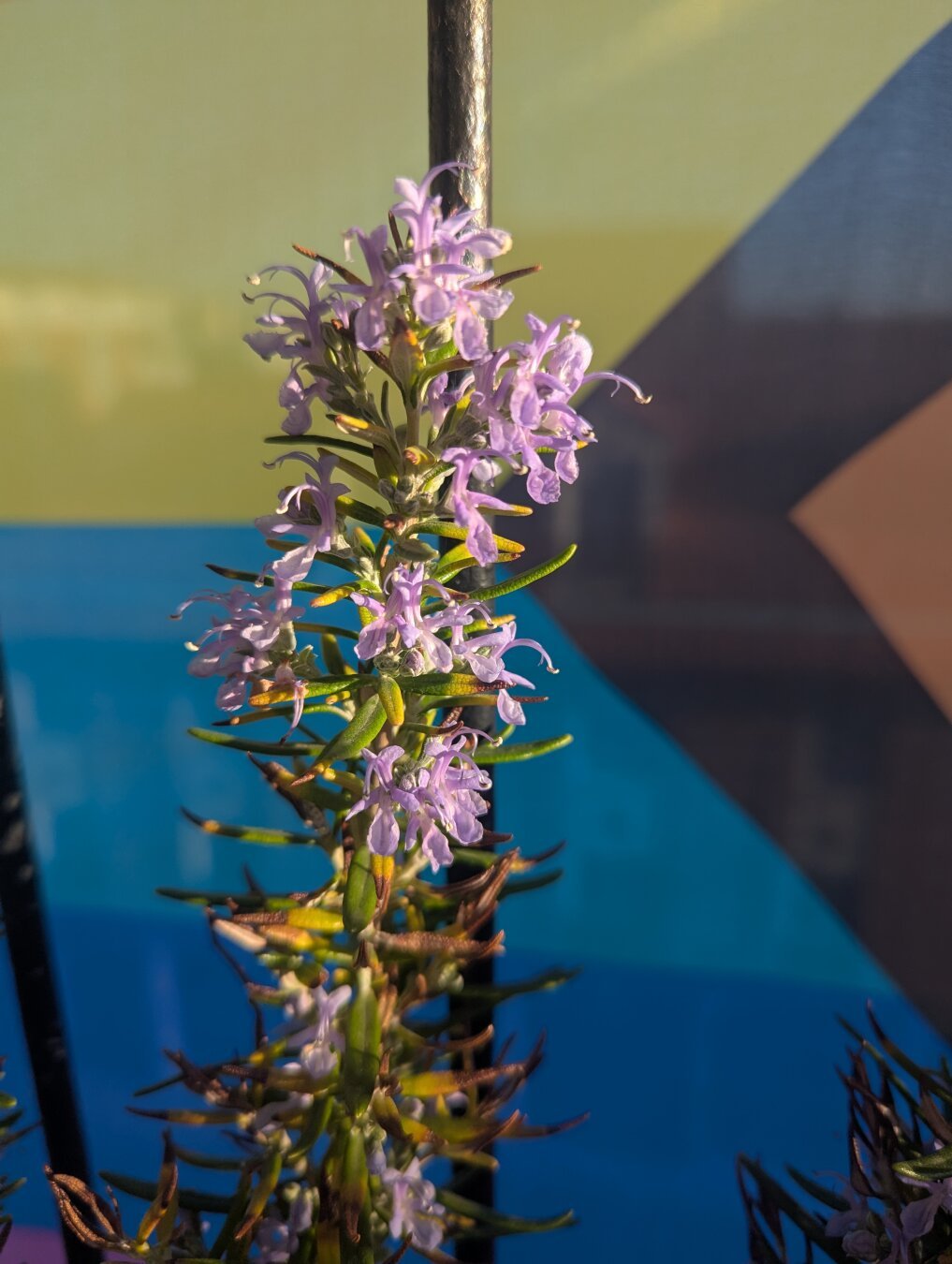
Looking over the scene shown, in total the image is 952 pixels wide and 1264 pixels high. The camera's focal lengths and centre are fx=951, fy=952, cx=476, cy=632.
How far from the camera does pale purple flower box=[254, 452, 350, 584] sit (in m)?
0.62

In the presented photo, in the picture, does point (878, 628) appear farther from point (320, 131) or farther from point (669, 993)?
point (320, 131)

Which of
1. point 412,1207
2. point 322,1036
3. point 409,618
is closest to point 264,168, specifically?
point 409,618

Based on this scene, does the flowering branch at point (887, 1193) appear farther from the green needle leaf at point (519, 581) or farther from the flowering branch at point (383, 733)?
the green needle leaf at point (519, 581)

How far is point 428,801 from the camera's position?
25.4 inches

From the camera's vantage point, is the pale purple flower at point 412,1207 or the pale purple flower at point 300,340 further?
the pale purple flower at point 412,1207

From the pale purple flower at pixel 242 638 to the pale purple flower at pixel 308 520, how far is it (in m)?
0.02

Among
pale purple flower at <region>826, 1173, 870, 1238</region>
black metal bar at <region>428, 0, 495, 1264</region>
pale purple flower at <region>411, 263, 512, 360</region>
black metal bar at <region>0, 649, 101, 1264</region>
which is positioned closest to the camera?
pale purple flower at <region>411, 263, 512, 360</region>

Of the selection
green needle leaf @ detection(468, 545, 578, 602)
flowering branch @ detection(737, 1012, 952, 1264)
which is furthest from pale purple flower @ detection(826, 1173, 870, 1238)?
green needle leaf @ detection(468, 545, 578, 602)

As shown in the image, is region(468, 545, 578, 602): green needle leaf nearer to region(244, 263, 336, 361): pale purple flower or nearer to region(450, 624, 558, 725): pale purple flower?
region(450, 624, 558, 725): pale purple flower

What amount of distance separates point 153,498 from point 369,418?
0.67 m

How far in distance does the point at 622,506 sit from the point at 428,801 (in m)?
0.62

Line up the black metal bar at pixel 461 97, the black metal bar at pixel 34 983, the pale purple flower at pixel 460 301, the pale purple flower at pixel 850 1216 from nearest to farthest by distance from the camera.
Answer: the pale purple flower at pixel 460 301, the black metal bar at pixel 461 97, the pale purple flower at pixel 850 1216, the black metal bar at pixel 34 983

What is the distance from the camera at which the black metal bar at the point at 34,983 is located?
40.8 inches

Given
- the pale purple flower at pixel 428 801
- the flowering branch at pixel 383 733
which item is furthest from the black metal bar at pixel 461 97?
the pale purple flower at pixel 428 801
